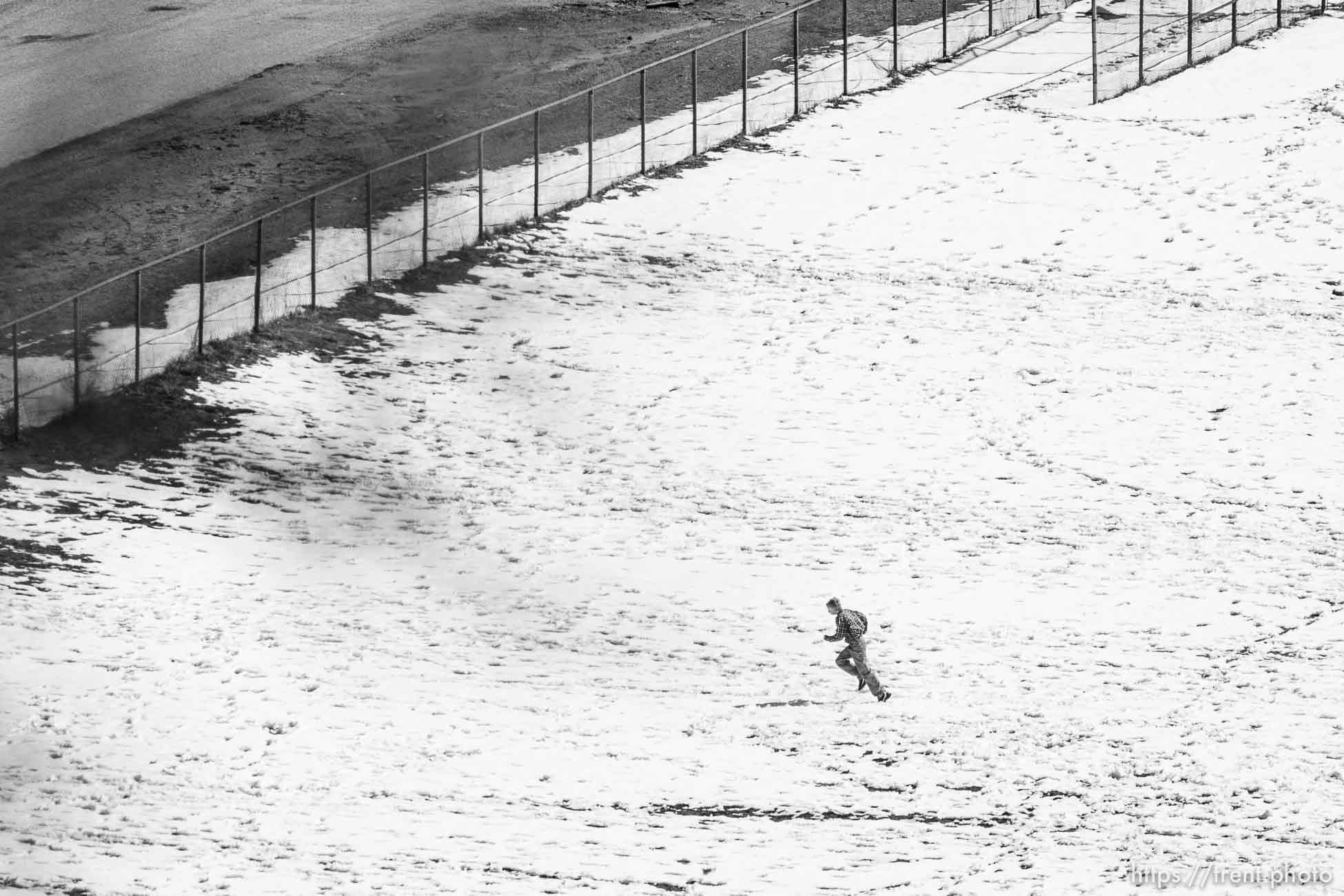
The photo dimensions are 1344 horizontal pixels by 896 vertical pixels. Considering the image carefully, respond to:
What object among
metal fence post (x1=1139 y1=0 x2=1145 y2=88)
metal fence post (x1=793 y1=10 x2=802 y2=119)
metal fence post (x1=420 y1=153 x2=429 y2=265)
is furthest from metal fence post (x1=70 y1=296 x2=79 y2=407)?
metal fence post (x1=1139 y1=0 x2=1145 y2=88)

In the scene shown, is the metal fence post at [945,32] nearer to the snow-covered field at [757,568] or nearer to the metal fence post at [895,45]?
the metal fence post at [895,45]

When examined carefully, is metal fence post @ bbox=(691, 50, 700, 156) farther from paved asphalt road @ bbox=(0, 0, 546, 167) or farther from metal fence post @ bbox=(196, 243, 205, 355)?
metal fence post @ bbox=(196, 243, 205, 355)

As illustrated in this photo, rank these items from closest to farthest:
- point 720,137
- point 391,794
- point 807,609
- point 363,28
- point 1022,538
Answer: point 391,794 < point 807,609 < point 1022,538 < point 720,137 < point 363,28

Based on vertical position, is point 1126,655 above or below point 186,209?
below

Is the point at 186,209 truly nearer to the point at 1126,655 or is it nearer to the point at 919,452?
the point at 919,452

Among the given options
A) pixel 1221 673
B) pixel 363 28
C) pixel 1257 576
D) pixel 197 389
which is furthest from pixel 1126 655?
pixel 363 28
